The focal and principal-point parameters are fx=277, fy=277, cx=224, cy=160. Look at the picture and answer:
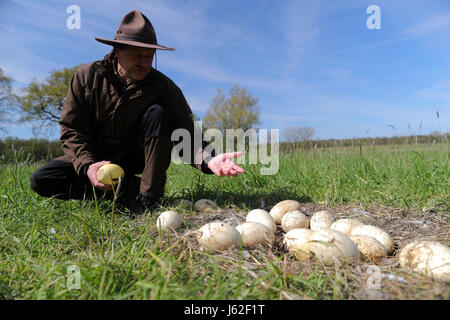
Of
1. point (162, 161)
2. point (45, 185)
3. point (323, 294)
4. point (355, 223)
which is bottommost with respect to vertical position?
point (323, 294)

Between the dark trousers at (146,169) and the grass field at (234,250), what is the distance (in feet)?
0.48

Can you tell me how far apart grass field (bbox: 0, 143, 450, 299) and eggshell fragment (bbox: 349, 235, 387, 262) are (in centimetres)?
6

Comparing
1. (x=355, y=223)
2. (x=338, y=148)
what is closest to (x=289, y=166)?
(x=338, y=148)

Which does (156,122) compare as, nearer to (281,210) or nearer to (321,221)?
(281,210)

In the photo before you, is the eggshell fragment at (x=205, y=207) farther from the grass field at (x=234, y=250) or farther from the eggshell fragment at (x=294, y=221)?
the eggshell fragment at (x=294, y=221)

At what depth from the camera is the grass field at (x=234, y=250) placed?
3.82 feet

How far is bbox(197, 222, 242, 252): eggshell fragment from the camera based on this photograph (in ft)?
5.29

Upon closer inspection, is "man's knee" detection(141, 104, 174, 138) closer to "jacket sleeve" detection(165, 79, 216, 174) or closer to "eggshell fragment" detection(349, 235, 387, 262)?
"jacket sleeve" detection(165, 79, 216, 174)

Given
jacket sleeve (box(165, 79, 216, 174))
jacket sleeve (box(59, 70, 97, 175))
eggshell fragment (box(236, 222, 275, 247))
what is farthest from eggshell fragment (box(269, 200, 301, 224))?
jacket sleeve (box(59, 70, 97, 175))

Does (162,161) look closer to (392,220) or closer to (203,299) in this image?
(203,299)

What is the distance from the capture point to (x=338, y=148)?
4.95 meters

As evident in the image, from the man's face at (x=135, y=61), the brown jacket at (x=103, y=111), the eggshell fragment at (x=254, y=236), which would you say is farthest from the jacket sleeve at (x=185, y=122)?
the eggshell fragment at (x=254, y=236)

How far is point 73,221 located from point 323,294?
1.86 meters

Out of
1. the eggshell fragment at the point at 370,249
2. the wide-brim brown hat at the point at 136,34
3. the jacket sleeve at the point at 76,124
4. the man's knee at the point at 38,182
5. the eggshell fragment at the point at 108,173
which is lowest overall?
the eggshell fragment at the point at 370,249
